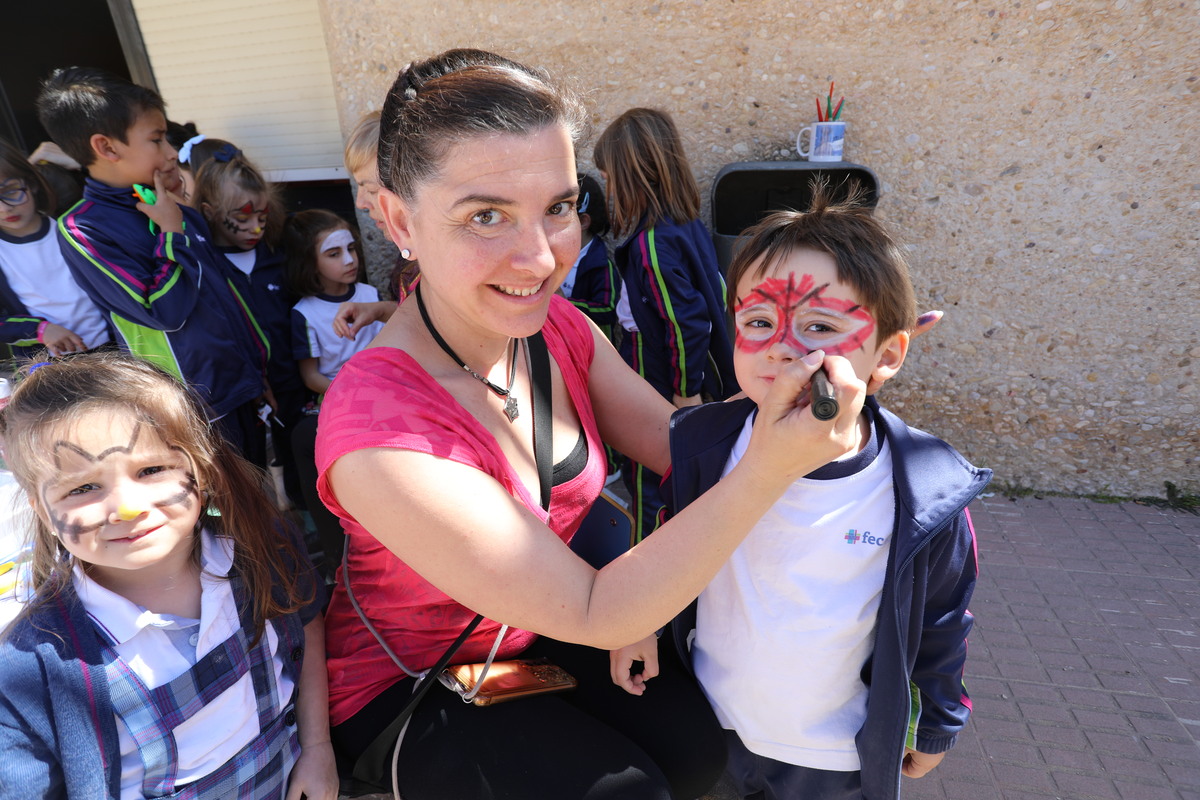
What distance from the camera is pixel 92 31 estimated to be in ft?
19.9

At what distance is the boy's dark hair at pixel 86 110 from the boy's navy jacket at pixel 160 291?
0.18m

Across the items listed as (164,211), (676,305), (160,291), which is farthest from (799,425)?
(164,211)

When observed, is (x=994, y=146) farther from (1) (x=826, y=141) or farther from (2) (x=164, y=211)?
(2) (x=164, y=211)

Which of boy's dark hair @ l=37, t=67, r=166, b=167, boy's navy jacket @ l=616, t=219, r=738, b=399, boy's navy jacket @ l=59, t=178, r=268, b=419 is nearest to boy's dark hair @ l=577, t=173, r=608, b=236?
Result: boy's navy jacket @ l=616, t=219, r=738, b=399

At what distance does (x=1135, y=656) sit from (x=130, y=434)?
121 inches

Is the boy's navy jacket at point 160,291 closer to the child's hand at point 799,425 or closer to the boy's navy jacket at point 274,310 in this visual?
the boy's navy jacket at point 274,310

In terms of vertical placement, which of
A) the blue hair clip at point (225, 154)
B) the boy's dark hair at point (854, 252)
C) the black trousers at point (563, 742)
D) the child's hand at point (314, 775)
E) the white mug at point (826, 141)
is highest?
the boy's dark hair at point (854, 252)

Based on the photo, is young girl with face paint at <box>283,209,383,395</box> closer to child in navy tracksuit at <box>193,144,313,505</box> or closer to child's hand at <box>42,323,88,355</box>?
child in navy tracksuit at <box>193,144,313,505</box>

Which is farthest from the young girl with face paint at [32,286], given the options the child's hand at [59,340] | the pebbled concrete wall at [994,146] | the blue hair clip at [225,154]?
the pebbled concrete wall at [994,146]

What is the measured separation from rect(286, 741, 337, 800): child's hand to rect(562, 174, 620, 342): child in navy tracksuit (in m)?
2.18

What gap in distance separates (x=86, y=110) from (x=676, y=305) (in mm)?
2451

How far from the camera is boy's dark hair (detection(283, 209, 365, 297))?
11.1 feet

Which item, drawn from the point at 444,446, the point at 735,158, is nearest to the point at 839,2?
the point at 735,158

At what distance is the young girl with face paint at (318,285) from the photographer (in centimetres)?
338
